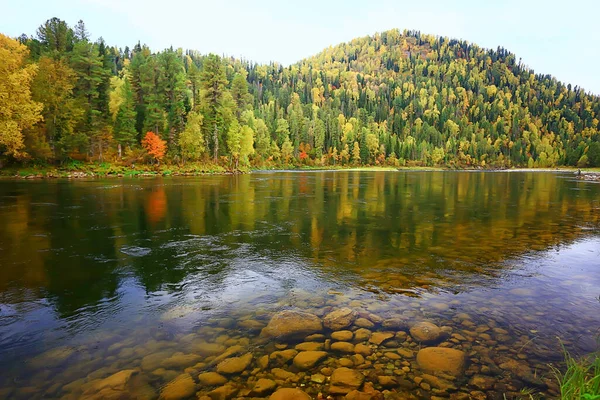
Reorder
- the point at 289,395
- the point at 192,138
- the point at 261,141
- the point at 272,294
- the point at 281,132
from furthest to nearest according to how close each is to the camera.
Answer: the point at 281,132
the point at 261,141
the point at 192,138
the point at 272,294
the point at 289,395

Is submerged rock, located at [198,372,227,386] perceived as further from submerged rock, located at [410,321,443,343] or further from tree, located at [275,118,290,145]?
tree, located at [275,118,290,145]

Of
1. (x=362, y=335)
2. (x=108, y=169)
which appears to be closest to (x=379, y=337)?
(x=362, y=335)

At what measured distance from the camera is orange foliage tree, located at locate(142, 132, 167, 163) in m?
73.1

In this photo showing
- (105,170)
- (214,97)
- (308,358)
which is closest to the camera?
(308,358)

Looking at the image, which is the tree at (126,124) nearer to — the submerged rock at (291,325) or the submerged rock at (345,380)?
the submerged rock at (291,325)

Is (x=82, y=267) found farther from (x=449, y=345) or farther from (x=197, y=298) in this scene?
(x=449, y=345)

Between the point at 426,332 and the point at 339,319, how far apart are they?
196 cm

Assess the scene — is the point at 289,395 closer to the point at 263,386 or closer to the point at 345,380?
the point at 263,386

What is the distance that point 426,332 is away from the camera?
7.58 metres

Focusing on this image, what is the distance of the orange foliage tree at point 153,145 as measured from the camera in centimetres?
7312

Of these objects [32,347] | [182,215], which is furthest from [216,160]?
[32,347]

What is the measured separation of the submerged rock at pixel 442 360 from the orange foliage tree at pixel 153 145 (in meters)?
75.2

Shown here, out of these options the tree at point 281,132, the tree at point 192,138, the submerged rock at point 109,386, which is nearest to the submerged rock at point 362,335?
the submerged rock at point 109,386

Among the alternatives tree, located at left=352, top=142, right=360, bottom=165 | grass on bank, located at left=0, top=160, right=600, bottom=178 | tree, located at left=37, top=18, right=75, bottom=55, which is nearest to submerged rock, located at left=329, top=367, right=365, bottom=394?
grass on bank, located at left=0, top=160, right=600, bottom=178
